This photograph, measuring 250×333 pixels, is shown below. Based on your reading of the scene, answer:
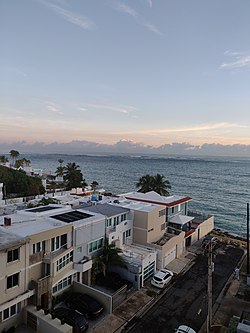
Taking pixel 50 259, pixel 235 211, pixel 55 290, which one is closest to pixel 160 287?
pixel 55 290

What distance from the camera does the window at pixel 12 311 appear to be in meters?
16.2

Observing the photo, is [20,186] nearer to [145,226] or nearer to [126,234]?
[126,234]

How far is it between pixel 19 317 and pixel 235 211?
6430 centimetres

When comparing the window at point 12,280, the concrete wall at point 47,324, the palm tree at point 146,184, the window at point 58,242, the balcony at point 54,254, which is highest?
the palm tree at point 146,184

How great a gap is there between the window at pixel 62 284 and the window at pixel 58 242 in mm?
2554

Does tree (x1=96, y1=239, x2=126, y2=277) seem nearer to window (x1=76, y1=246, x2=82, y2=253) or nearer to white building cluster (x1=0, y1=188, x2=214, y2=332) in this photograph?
white building cluster (x1=0, y1=188, x2=214, y2=332)

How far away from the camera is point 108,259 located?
23.7m

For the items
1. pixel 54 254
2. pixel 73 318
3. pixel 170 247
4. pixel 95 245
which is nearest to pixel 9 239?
pixel 54 254

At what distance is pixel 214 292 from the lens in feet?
77.4

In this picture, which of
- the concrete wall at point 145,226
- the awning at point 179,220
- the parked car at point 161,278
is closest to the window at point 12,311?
the parked car at point 161,278

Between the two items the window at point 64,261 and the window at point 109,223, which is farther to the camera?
the window at point 109,223

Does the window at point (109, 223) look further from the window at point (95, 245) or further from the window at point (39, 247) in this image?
the window at point (39, 247)

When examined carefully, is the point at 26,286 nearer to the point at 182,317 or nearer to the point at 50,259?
the point at 50,259

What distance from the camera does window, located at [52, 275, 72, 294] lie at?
19.7 metres
